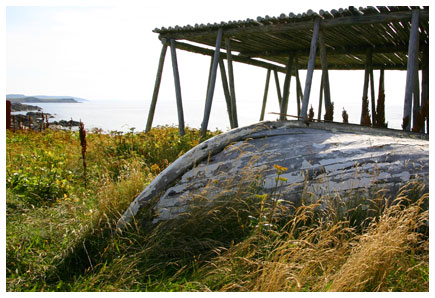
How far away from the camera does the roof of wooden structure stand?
23.5 feet

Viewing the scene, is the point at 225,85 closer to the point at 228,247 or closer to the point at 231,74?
the point at 231,74

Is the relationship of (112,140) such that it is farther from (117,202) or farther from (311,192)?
(311,192)

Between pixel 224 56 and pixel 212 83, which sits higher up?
pixel 224 56

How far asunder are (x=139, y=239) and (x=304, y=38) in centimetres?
766

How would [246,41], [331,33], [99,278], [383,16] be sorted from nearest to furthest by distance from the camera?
1. [99,278]
2. [383,16]
3. [331,33]
4. [246,41]

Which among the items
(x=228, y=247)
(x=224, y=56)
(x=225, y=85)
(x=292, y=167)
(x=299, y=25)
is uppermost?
(x=299, y=25)

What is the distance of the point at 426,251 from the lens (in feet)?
10.2

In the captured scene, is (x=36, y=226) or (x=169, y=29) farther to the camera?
(x=169, y=29)

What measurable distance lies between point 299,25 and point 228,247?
5.97m

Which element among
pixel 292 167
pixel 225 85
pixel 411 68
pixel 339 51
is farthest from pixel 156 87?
pixel 292 167

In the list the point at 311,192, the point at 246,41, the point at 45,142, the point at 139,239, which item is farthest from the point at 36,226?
the point at 246,41

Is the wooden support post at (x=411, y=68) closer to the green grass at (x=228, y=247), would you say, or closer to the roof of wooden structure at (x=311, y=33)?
the roof of wooden structure at (x=311, y=33)

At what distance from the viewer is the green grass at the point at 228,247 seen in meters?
2.69

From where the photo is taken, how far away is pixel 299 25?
788 cm
